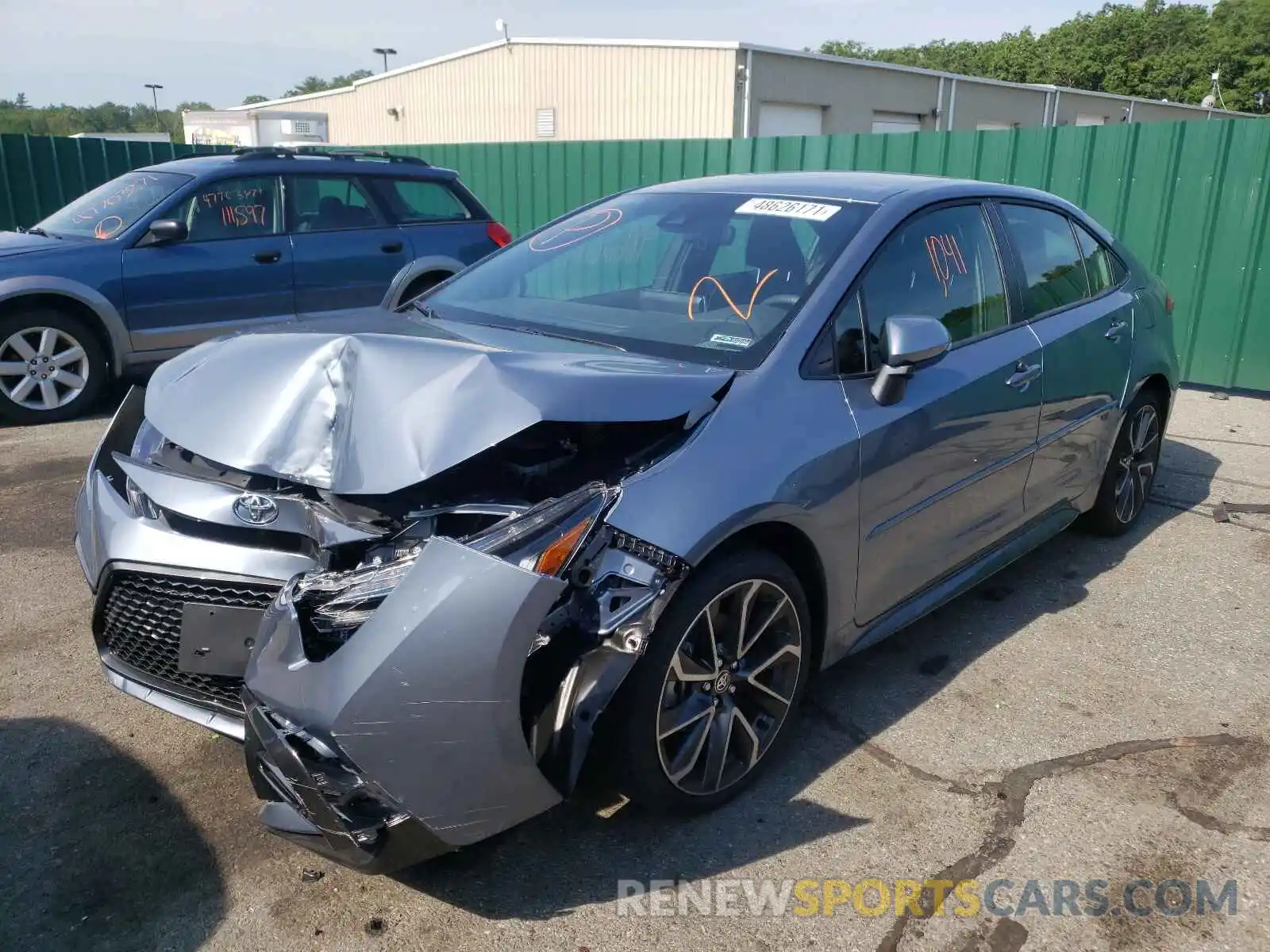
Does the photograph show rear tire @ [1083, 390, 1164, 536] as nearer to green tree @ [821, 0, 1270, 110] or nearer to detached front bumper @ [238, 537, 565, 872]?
detached front bumper @ [238, 537, 565, 872]

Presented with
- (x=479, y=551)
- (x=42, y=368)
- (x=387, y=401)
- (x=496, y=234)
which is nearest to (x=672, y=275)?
(x=387, y=401)

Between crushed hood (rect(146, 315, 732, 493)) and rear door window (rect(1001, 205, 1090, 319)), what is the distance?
1.86m

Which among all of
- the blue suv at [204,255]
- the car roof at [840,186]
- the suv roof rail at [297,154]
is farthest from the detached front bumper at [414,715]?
the suv roof rail at [297,154]

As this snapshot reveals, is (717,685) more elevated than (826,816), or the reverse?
(717,685)

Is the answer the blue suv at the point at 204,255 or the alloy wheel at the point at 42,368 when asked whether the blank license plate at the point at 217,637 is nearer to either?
the blue suv at the point at 204,255

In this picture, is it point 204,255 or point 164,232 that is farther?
A: point 204,255

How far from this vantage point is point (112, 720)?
324 centimetres

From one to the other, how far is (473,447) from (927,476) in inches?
63.4

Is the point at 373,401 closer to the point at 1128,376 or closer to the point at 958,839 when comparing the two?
the point at 958,839

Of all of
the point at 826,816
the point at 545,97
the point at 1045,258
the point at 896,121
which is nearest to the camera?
the point at 826,816

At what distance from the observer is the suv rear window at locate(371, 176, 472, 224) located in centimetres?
823

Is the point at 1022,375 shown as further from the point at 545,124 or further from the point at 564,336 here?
the point at 545,124

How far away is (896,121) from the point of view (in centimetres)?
2397

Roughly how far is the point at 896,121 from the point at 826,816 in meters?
23.8
